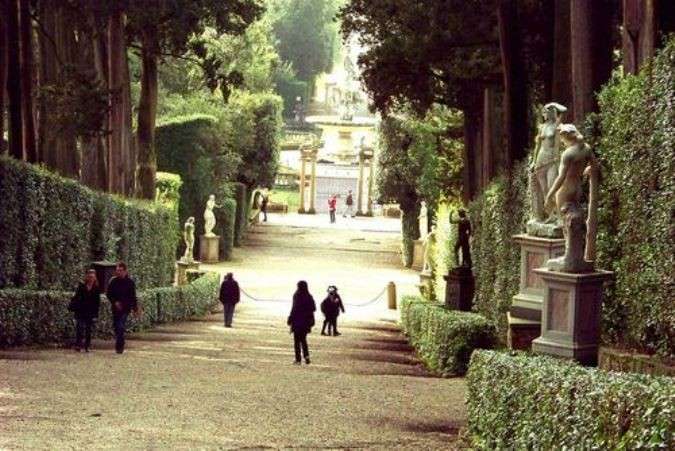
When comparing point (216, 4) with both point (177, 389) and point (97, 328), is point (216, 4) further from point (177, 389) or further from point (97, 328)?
point (177, 389)

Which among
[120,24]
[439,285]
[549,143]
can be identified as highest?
[120,24]

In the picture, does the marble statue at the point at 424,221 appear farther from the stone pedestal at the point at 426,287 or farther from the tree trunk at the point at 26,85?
the tree trunk at the point at 26,85

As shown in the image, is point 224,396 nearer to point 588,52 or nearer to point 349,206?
point 588,52

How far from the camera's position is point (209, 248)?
49.7 meters

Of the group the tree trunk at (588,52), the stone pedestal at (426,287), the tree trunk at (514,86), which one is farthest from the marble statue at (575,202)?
the stone pedestal at (426,287)

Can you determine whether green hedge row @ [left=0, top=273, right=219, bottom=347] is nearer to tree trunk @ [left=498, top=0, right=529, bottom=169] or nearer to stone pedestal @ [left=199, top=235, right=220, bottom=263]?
tree trunk @ [left=498, top=0, right=529, bottom=169]

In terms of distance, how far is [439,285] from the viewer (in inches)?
1342

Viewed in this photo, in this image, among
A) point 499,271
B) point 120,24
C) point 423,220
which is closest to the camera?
point 499,271

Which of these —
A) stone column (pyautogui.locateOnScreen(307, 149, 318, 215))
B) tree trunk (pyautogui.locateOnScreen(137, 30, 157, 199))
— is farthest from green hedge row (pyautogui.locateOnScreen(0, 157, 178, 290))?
stone column (pyautogui.locateOnScreen(307, 149, 318, 215))

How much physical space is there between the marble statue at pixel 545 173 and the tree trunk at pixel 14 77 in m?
9.86

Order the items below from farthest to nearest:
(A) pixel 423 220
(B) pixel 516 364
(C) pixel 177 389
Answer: (A) pixel 423 220 → (C) pixel 177 389 → (B) pixel 516 364

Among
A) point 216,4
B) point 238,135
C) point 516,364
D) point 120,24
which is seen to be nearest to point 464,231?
point 216,4

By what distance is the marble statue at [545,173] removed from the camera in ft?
54.5

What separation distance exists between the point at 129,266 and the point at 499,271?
31.4 feet
